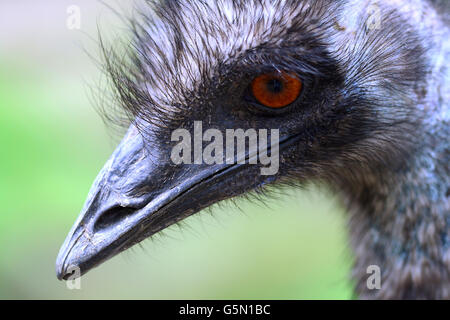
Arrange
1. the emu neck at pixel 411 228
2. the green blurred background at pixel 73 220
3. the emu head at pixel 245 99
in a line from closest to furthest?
the emu head at pixel 245 99, the emu neck at pixel 411 228, the green blurred background at pixel 73 220

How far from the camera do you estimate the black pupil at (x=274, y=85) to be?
1395mm

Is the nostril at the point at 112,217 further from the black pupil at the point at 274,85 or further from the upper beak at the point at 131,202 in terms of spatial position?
the black pupil at the point at 274,85

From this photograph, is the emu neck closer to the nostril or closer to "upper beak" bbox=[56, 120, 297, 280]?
"upper beak" bbox=[56, 120, 297, 280]

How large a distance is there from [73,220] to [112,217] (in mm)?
2185

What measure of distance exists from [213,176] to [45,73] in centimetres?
331

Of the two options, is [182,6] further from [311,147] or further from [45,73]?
[45,73]

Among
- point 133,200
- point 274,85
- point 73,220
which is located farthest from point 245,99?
point 73,220

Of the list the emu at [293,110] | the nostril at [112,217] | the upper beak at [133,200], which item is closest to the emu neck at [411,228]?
the emu at [293,110]

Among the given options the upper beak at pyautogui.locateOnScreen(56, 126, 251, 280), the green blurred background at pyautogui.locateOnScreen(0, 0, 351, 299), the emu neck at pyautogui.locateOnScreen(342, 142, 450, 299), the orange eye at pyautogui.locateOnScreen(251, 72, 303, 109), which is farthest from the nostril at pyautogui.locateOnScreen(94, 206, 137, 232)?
the green blurred background at pyautogui.locateOnScreen(0, 0, 351, 299)

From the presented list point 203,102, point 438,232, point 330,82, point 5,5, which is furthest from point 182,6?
point 5,5

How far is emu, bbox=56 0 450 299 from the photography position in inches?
54.9

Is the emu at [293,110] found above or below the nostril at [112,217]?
above

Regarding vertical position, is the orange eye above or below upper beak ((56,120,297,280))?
above

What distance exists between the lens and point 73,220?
352 cm
